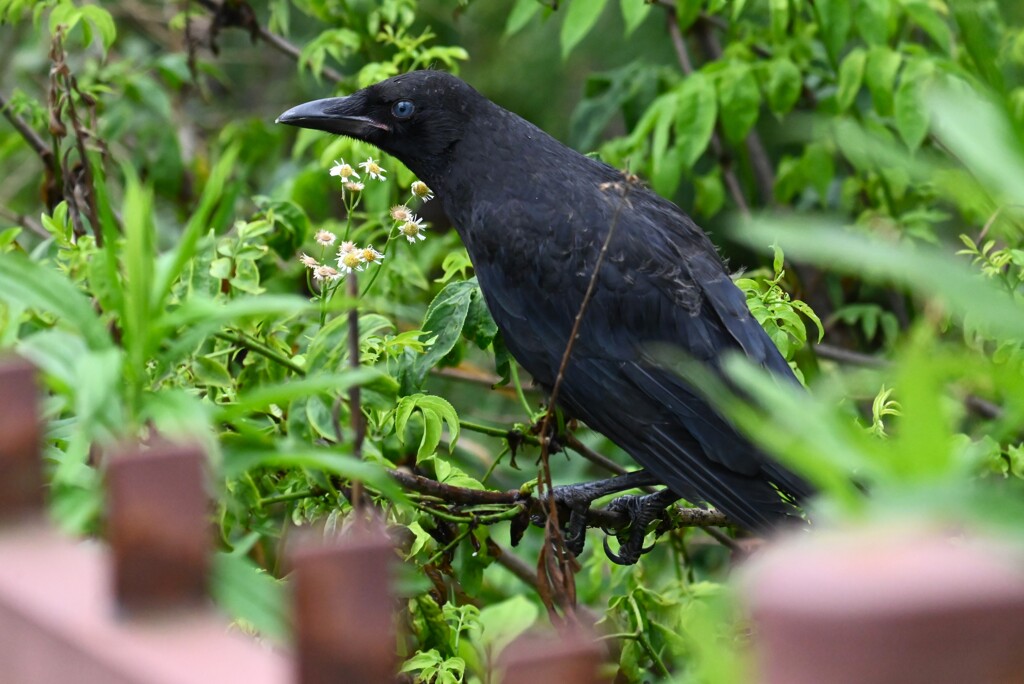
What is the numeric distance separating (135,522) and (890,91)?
2.86 m

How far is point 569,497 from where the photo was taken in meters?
3.09

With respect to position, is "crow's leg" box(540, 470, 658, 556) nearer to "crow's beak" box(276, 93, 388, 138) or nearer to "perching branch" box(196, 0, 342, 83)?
"crow's beak" box(276, 93, 388, 138)

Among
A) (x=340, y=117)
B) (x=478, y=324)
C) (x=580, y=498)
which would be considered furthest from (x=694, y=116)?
(x=580, y=498)

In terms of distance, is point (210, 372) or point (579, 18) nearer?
point (210, 372)

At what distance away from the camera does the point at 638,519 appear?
309 centimetres

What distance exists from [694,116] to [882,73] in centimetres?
53

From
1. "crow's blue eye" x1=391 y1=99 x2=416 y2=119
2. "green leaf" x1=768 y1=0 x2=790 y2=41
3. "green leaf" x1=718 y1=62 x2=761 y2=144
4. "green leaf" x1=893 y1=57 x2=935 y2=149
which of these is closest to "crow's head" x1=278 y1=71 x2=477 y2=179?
"crow's blue eye" x1=391 y1=99 x2=416 y2=119

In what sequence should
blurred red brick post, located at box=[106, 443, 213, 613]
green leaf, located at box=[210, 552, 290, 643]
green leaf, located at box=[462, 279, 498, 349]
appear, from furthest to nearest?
1. green leaf, located at box=[462, 279, 498, 349]
2. green leaf, located at box=[210, 552, 290, 643]
3. blurred red brick post, located at box=[106, 443, 213, 613]

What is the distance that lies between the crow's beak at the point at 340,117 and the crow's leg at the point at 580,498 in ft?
3.76

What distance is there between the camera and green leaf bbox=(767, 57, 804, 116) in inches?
148

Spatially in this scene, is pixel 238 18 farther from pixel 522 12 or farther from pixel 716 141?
pixel 716 141

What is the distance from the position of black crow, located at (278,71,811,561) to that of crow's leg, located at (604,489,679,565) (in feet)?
0.06

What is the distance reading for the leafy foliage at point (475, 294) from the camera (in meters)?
1.05

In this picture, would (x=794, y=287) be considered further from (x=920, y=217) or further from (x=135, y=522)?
(x=135, y=522)
